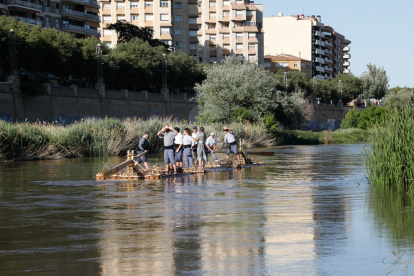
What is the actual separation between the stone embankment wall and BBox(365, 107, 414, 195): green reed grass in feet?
126

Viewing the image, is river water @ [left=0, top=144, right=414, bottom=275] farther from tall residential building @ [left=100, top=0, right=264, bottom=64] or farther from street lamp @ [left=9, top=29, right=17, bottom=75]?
tall residential building @ [left=100, top=0, right=264, bottom=64]

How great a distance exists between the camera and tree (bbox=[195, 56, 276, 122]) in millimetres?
Answer: 54750

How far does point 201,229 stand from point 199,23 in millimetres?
124573

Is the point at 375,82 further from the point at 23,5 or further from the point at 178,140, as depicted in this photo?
the point at 178,140

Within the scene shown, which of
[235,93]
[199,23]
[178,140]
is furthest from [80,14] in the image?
[178,140]

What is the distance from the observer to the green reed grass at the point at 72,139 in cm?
3228

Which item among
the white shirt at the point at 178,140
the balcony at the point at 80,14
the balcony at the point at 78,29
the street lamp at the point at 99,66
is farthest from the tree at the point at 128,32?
the white shirt at the point at 178,140

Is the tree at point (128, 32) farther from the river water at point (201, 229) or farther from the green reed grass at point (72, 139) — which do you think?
the river water at point (201, 229)

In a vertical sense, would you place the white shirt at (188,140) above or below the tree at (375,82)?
below

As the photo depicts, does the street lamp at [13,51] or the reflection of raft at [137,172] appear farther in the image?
the street lamp at [13,51]

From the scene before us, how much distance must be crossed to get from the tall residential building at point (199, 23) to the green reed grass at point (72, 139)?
78.1 metres

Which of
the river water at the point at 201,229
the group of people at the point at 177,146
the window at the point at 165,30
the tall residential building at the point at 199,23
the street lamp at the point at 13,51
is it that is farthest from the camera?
the window at the point at 165,30

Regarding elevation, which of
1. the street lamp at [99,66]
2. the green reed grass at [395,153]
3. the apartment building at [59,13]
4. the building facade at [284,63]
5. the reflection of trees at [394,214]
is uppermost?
the apartment building at [59,13]

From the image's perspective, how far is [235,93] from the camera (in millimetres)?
54812
